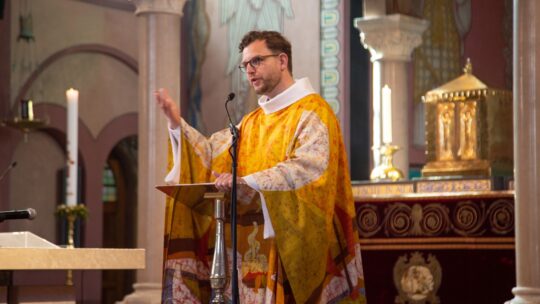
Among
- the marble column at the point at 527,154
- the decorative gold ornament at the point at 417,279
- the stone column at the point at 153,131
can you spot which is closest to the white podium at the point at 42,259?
the marble column at the point at 527,154

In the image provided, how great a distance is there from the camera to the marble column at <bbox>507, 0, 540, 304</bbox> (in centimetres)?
695

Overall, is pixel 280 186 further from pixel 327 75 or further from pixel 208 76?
pixel 208 76

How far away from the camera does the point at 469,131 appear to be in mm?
9430

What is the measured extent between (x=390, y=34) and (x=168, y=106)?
7690mm

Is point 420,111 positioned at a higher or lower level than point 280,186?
higher

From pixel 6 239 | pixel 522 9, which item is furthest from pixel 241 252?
pixel 522 9

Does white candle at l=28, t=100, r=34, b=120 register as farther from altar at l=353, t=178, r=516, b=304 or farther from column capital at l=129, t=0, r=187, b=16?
altar at l=353, t=178, r=516, b=304

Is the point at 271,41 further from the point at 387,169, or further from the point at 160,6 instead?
the point at 387,169

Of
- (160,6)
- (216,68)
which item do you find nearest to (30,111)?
(160,6)

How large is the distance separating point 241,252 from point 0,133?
7857mm

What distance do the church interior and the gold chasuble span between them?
41 centimetres

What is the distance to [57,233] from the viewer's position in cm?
1301

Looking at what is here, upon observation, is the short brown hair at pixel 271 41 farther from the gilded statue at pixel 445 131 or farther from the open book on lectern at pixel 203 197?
the gilded statue at pixel 445 131

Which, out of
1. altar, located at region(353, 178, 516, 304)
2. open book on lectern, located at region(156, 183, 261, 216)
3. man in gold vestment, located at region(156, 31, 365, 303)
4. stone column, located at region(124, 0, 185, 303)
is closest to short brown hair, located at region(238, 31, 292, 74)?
man in gold vestment, located at region(156, 31, 365, 303)
